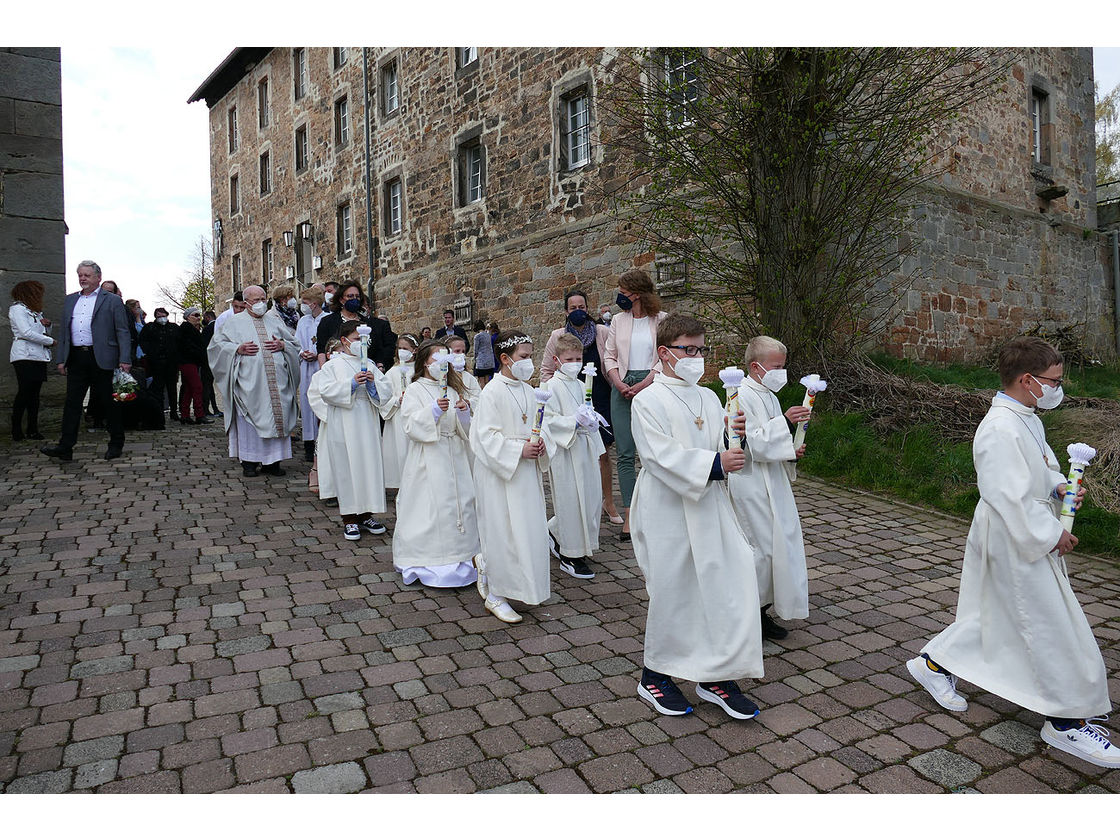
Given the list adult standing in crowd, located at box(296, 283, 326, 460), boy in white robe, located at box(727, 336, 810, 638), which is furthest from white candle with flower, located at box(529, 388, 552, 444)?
adult standing in crowd, located at box(296, 283, 326, 460)

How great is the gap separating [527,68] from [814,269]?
31.0 feet

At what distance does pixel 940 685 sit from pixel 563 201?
534 inches

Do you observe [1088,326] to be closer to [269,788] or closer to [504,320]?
[504,320]

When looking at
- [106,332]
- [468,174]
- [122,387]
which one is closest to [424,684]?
[106,332]

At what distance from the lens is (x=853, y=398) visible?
373 inches

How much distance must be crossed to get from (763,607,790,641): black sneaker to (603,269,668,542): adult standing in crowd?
80.5 inches

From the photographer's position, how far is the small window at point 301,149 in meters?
27.3

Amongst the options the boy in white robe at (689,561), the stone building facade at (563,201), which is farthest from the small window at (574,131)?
the boy in white robe at (689,561)

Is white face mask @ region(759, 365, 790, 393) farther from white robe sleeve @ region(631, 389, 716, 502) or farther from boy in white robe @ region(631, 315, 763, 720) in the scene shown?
white robe sleeve @ region(631, 389, 716, 502)

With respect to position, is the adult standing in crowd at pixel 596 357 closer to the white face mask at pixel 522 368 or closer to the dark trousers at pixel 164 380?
the white face mask at pixel 522 368

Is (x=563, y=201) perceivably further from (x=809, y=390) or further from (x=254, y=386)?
(x=809, y=390)

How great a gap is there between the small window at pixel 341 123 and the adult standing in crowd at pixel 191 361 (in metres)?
13.1

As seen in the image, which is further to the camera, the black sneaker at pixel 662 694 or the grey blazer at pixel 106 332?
the grey blazer at pixel 106 332

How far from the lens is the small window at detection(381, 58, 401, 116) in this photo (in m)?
22.0
